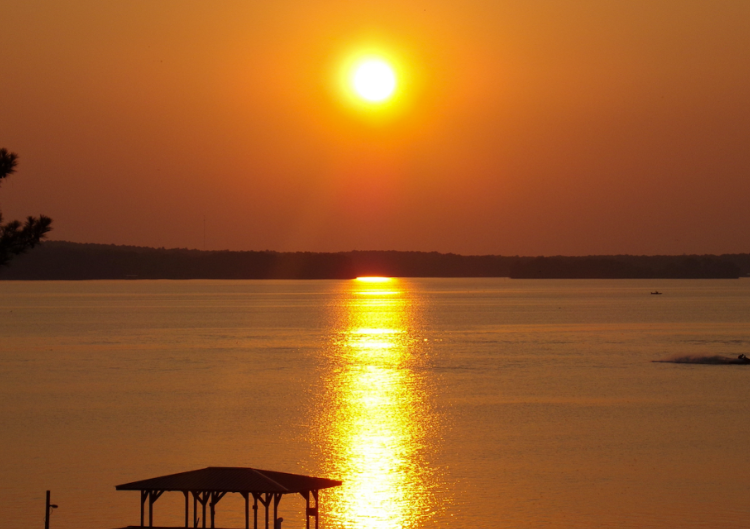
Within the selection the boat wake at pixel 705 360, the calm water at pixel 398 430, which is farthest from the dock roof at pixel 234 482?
the boat wake at pixel 705 360

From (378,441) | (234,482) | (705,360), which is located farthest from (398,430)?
(705,360)

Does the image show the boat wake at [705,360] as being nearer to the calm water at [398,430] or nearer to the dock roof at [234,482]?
the calm water at [398,430]

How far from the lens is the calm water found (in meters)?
30.9

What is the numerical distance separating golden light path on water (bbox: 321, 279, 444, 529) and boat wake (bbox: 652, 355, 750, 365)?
70.1 ft

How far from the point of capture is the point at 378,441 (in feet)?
139

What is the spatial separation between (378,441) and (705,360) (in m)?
44.9

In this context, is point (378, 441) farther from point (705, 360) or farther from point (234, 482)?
point (705, 360)

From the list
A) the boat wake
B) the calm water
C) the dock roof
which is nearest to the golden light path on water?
the calm water

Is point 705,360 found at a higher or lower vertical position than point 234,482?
higher

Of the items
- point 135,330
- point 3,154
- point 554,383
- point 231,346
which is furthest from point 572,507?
point 135,330

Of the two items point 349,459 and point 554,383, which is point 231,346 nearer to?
point 554,383

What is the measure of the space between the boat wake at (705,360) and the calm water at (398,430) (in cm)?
203

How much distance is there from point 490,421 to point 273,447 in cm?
1247

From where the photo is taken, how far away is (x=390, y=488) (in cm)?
3262
